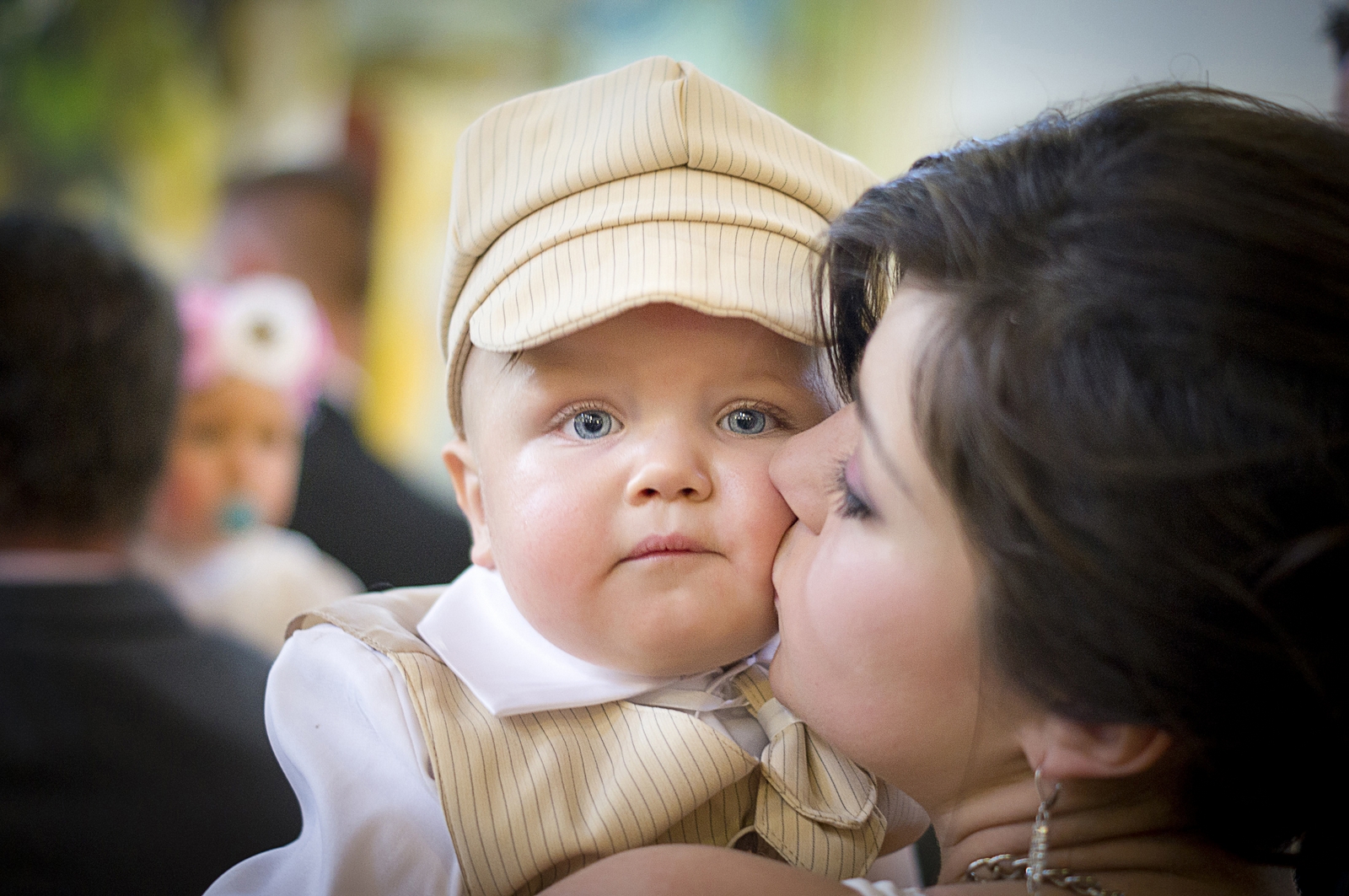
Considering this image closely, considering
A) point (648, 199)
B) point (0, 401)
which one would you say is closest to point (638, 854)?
point (648, 199)

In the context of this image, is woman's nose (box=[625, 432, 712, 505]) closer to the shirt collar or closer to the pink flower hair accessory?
the shirt collar

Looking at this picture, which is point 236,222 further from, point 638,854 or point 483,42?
point 638,854

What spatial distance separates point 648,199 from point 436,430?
2.64 metres

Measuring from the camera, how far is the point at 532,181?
97cm

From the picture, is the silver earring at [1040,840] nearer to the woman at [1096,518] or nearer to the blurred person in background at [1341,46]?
the woman at [1096,518]

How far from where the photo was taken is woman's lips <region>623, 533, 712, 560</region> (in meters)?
0.87

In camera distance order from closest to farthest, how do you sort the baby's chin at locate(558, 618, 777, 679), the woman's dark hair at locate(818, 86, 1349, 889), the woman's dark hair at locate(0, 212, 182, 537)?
1. the woman's dark hair at locate(818, 86, 1349, 889)
2. the baby's chin at locate(558, 618, 777, 679)
3. the woman's dark hair at locate(0, 212, 182, 537)

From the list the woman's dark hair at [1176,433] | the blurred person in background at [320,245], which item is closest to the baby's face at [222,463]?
the blurred person in background at [320,245]

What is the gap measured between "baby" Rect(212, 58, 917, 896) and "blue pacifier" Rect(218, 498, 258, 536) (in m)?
1.61

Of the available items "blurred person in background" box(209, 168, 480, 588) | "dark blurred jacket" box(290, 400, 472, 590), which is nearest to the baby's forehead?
"dark blurred jacket" box(290, 400, 472, 590)

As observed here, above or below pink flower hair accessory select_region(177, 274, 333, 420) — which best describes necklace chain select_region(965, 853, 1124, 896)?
below

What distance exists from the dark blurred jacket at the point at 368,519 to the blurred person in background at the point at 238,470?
286 millimetres

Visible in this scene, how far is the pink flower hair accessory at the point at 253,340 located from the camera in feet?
7.88

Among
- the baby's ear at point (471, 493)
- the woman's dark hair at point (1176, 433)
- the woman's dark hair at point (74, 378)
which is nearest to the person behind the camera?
the woman's dark hair at point (1176, 433)
